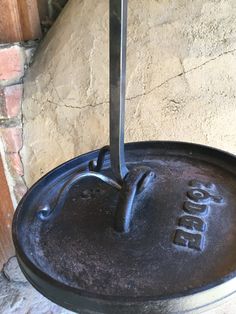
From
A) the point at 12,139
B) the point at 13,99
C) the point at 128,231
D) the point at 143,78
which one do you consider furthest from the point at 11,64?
the point at 128,231

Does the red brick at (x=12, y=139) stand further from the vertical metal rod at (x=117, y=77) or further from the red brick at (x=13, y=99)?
the vertical metal rod at (x=117, y=77)

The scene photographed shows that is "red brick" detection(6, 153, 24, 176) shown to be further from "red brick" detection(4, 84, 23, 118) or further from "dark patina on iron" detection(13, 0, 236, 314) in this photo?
"dark patina on iron" detection(13, 0, 236, 314)

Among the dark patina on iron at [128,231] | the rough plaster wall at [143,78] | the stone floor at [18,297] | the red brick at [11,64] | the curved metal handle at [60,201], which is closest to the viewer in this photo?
the dark patina on iron at [128,231]

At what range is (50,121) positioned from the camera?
48.3 inches

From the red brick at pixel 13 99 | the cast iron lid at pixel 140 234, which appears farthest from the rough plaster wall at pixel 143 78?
the cast iron lid at pixel 140 234

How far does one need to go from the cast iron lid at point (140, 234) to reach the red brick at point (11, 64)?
0.62 m

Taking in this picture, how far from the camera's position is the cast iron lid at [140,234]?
1.59ft

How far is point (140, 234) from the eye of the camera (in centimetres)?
57

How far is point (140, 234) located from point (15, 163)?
87 cm

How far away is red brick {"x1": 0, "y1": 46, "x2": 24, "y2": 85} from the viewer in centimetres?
121

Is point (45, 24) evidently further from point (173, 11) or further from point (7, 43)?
point (173, 11)

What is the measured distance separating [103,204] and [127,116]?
1.51 ft

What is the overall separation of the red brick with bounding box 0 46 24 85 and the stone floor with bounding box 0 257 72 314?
2.32ft

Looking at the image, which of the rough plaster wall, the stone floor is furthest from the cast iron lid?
the stone floor
